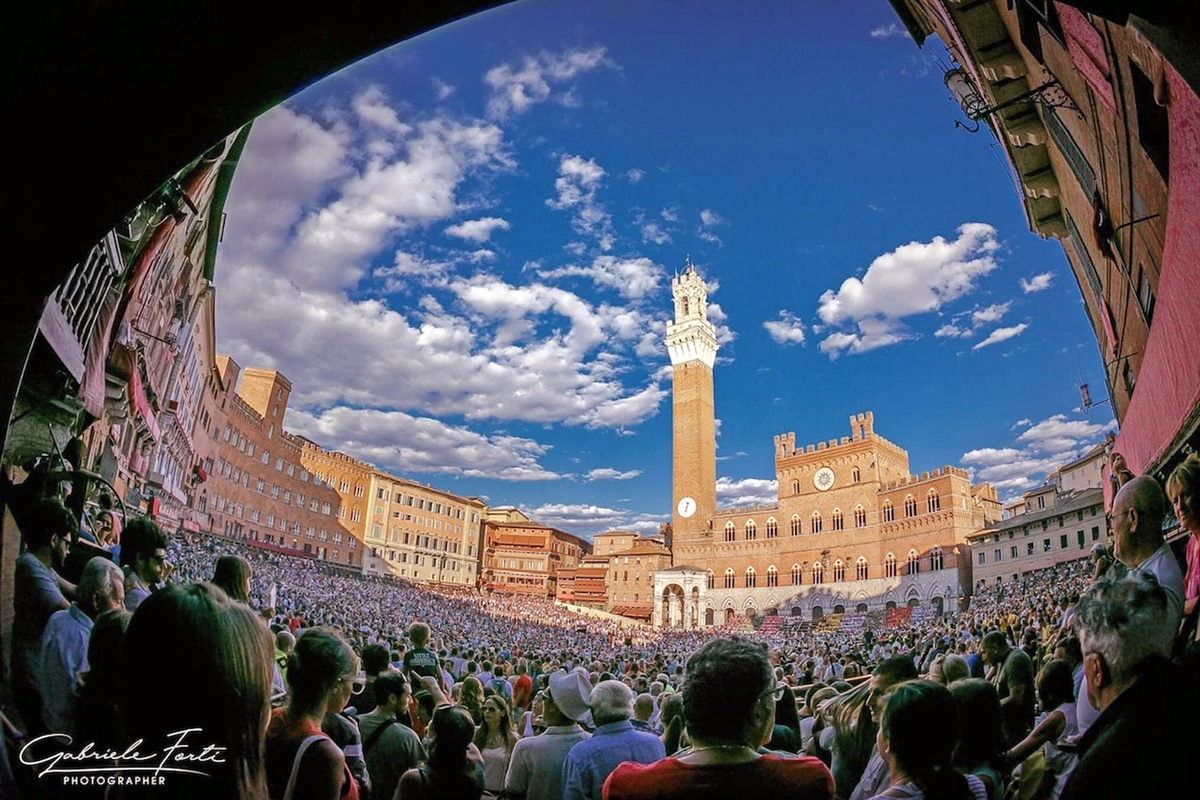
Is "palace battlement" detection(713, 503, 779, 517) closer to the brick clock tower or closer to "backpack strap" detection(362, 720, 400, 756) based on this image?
the brick clock tower

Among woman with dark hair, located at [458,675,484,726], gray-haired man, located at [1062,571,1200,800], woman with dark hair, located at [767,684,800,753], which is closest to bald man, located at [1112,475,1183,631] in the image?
gray-haired man, located at [1062,571,1200,800]

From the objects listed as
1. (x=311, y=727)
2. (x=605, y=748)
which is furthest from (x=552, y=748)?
(x=311, y=727)

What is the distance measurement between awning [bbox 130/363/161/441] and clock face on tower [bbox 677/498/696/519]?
50011mm

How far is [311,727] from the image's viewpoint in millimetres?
2012

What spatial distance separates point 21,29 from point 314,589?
121 feet

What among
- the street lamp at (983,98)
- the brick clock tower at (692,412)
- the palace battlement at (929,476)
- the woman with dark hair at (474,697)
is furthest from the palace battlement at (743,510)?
the woman with dark hair at (474,697)

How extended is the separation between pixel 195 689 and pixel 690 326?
7011 cm

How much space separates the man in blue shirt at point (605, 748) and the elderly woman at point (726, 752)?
1.36 meters

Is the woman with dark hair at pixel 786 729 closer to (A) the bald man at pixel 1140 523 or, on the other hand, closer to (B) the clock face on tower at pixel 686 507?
(A) the bald man at pixel 1140 523

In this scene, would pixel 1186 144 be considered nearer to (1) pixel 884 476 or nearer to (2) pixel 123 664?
(2) pixel 123 664

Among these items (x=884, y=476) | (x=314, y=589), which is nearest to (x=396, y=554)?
(x=314, y=589)

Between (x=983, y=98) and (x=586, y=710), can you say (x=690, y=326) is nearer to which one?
(x=983, y=98)

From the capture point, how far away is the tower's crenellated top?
227ft

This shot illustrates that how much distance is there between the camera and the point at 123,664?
152cm
